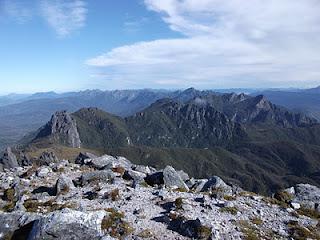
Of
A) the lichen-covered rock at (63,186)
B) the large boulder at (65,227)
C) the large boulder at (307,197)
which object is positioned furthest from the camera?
the lichen-covered rock at (63,186)

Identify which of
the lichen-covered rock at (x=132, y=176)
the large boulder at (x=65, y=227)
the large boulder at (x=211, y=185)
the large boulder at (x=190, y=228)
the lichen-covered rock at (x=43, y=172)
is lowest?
the large boulder at (x=211, y=185)

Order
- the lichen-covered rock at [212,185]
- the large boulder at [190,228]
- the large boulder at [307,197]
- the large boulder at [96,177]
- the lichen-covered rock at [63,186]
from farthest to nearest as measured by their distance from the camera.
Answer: the lichen-covered rock at [212,185] < the large boulder at [96,177] < the lichen-covered rock at [63,186] < the large boulder at [307,197] < the large boulder at [190,228]

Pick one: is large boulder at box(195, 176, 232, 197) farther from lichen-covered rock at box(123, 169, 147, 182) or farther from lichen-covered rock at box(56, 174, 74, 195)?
lichen-covered rock at box(56, 174, 74, 195)

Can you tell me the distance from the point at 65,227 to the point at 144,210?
8.20 meters

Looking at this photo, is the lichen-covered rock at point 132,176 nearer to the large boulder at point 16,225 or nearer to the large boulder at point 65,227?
the large boulder at point 16,225

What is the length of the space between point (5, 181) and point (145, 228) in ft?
78.9

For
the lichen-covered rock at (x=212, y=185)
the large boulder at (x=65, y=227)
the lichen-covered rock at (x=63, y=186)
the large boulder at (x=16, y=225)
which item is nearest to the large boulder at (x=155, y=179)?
the lichen-covered rock at (x=212, y=185)

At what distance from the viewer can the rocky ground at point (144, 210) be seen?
73.8 ft

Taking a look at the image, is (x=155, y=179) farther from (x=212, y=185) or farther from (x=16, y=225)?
(x=16, y=225)

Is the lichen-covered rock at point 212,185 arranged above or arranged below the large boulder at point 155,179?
below

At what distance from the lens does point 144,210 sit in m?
28.3

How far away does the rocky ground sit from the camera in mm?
22500

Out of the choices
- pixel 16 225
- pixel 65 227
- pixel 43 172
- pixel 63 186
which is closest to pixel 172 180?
pixel 63 186

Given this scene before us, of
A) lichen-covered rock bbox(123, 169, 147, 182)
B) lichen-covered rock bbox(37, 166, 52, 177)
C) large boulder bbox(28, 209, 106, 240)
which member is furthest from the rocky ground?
lichen-covered rock bbox(37, 166, 52, 177)
